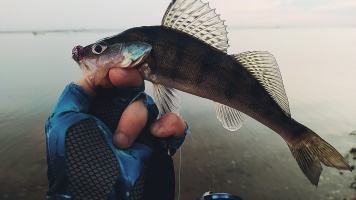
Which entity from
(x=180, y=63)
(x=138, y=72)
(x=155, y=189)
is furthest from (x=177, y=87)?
(x=155, y=189)

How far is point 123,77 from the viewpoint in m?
2.36

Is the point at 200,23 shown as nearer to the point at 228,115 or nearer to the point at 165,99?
the point at 165,99

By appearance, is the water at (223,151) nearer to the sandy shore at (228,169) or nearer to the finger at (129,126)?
the sandy shore at (228,169)

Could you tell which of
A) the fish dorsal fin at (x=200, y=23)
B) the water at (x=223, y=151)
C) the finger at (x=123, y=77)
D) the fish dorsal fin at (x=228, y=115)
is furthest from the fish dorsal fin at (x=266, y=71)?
the water at (x=223, y=151)

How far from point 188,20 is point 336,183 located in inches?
313

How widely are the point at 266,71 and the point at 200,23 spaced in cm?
79

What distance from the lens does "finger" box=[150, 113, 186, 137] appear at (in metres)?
2.46

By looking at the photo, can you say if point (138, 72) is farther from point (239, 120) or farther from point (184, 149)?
point (184, 149)

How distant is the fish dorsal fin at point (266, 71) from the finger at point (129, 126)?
1.17 meters

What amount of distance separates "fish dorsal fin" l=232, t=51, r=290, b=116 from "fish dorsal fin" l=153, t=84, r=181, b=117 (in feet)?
2.32

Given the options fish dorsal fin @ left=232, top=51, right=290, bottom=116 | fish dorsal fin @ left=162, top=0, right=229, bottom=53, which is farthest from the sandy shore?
fish dorsal fin @ left=162, top=0, right=229, bottom=53

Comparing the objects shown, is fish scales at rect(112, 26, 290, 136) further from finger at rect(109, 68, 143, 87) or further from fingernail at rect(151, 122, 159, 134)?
fingernail at rect(151, 122, 159, 134)

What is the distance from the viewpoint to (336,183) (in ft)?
28.2

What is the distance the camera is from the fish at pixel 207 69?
8.49 ft
